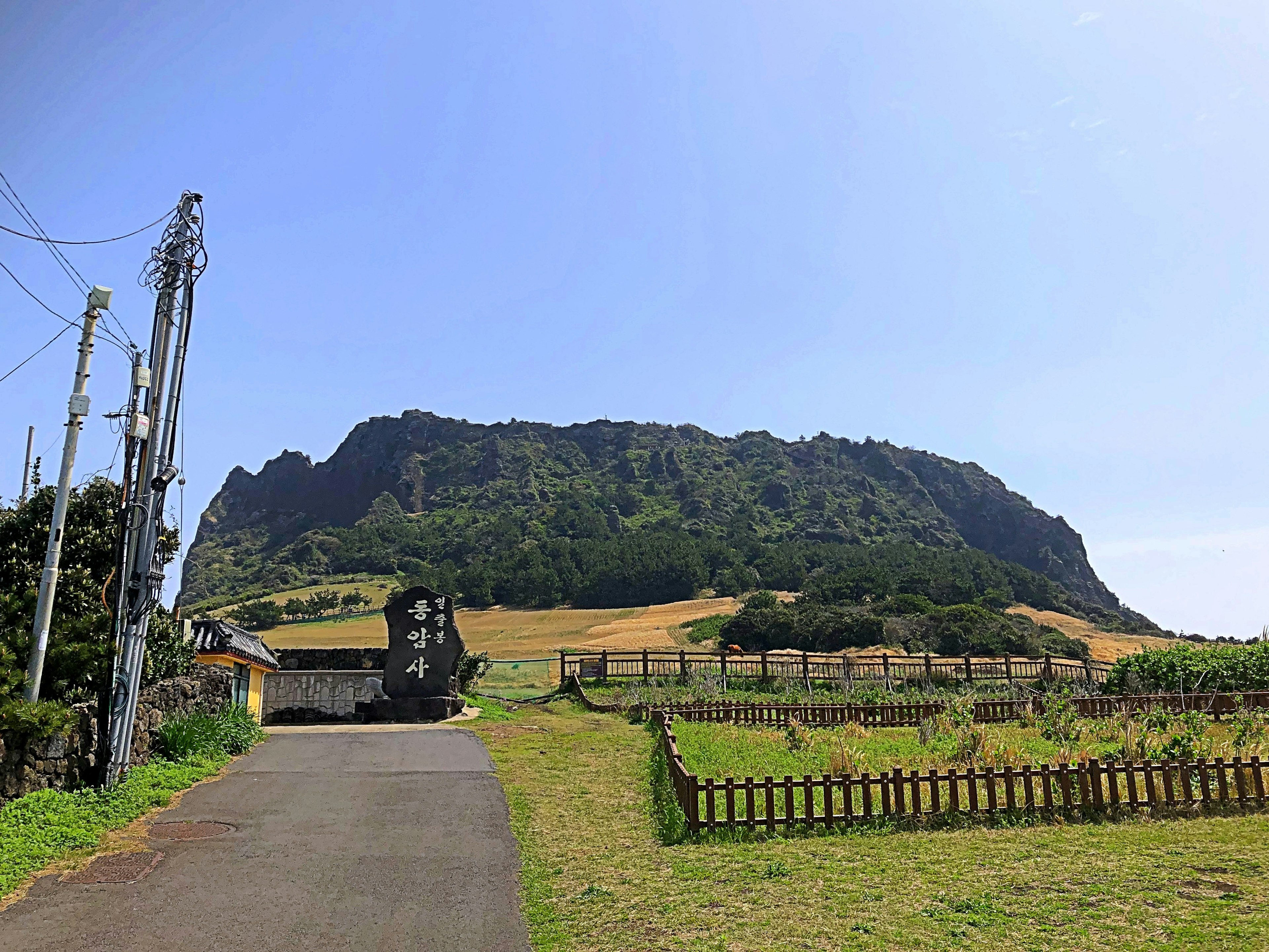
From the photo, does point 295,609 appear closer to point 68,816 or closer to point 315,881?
point 68,816

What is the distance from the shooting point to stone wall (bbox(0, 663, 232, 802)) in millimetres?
8609

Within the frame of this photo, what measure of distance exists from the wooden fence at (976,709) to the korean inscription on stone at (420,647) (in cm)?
603

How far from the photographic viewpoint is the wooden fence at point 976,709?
16594mm

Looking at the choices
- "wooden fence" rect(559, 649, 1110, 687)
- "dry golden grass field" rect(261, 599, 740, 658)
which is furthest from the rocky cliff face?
"wooden fence" rect(559, 649, 1110, 687)

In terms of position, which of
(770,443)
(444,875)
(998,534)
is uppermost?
(770,443)

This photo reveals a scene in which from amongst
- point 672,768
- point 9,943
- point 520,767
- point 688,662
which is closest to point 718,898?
point 672,768

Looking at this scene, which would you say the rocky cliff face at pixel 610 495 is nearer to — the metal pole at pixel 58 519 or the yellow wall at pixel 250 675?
the yellow wall at pixel 250 675

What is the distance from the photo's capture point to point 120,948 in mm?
5906

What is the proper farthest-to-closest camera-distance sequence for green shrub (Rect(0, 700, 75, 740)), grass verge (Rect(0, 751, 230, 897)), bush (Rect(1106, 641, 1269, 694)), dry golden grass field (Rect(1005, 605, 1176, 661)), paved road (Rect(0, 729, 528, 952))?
dry golden grass field (Rect(1005, 605, 1176, 661)) → bush (Rect(1106, 641, 1269, 694)) → green shrub (Rect(0, 700, 75, 740)) → grass verge (Rect(0, 751, 230, 897)) → paved road (Rect(0, 729, 528, 952))

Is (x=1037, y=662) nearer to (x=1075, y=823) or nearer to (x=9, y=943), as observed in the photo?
(x=1075, y=823)

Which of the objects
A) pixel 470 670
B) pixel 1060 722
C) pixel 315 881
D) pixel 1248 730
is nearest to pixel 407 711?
pixel 470 670

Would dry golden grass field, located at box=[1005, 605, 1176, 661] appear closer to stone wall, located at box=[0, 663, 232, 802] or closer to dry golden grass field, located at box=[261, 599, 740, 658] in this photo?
dry golden grass field, located at box=[261, 599, 740, 658]

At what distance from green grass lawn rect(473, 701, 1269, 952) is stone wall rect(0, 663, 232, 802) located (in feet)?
16.5

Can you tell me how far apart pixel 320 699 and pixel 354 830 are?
1203cm
